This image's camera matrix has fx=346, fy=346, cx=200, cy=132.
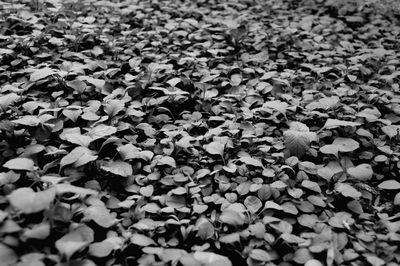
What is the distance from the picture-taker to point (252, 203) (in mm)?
1847

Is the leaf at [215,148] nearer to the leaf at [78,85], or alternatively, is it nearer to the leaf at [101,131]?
the leaf at [101,131]

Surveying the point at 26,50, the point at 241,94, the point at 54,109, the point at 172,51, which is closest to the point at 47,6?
the point at 26,50

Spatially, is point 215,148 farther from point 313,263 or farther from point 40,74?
point 40,74

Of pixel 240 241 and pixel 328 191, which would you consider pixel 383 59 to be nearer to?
pixel 328 191

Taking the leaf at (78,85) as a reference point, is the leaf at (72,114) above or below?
below

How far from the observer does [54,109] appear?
218 centimetres

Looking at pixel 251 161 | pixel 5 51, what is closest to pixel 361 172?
pixel 251 161

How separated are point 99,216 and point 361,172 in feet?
4.73

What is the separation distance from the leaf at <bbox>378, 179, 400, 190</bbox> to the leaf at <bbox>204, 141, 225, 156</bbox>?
0.92m

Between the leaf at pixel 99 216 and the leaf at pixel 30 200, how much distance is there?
23cm

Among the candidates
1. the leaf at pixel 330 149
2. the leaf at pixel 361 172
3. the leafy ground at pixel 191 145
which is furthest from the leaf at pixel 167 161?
the leaf at pixel 361 172

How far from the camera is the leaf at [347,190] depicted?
1823 millimetres

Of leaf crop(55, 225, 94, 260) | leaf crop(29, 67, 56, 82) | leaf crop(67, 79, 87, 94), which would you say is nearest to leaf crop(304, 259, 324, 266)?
leaf crop(55, 225, 94, 260)

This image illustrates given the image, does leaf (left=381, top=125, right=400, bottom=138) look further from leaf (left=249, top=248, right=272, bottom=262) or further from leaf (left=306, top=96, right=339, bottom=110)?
leaf (left=249, top=248, right=272, bottom=262)
